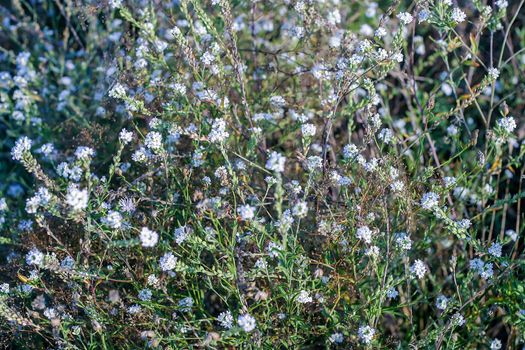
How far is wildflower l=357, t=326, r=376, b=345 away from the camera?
2189 mm

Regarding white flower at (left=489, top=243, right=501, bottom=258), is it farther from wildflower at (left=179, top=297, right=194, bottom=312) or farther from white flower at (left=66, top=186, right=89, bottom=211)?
white flower at (left=66, top=186, right=89, bottom=211)

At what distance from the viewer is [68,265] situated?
7.64ft

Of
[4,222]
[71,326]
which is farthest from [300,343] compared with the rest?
[4,222]

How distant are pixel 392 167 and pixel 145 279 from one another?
104 centimetres

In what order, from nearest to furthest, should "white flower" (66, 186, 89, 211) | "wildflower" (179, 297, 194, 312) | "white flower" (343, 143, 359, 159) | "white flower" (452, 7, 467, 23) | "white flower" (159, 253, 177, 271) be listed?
"white flower" (66, 186, 89, 211)
"white flower" (159, 253, 177, 271)
"wildflower" (179, 297, 194, 312)
"white flower" (343, 143, 359, 159)
"white flower" (452, 7, 467, 23)

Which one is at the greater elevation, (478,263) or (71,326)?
(71,326)

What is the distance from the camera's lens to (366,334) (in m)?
2.20

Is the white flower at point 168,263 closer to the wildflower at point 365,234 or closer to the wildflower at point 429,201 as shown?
the wildflower at point 365,234

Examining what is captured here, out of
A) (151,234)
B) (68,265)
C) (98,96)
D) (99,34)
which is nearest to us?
(151,234)

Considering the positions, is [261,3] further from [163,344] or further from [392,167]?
[163,344]

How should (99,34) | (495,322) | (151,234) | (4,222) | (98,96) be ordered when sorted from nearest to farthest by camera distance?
1. (151,234)
2. (4,222)
3. (495,322)
4. (98,96)
5. (99,34)

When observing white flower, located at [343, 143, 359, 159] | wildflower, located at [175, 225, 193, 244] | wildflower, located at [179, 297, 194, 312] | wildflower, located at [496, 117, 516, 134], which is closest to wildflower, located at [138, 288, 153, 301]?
wildflower, located at [179, 297, 194, 312]

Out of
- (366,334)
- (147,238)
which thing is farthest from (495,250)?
(147,238)

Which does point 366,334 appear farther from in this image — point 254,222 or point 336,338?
point 254,222
